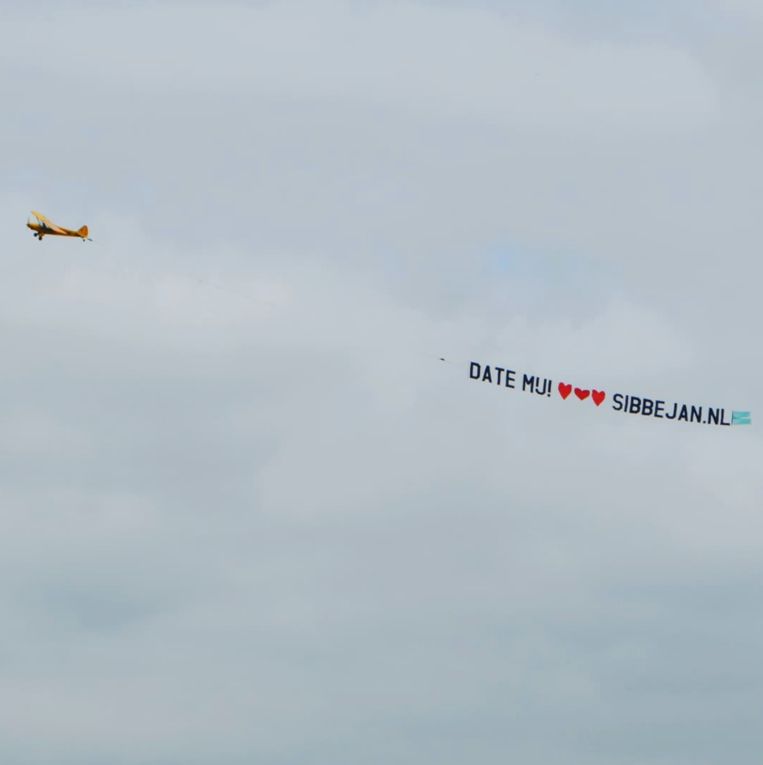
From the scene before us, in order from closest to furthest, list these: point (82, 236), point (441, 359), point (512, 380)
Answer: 1. point (441, 359)
2. point (512, 380)
3. point (82, 236)

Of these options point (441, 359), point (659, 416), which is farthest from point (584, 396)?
point (441, 359)

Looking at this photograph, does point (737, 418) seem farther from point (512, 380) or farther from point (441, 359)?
point (441, 359)

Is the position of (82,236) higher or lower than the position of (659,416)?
higher

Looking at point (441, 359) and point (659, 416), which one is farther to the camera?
point (659, 416)

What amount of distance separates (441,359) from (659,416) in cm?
2511

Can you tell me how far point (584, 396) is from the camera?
15012cm

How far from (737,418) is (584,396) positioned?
13.2 m

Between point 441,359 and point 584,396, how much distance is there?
23.4 meters

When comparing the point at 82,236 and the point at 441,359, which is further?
the point at 82,236

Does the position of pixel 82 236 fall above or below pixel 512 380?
above

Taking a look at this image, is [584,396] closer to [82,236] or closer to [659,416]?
[659,416]

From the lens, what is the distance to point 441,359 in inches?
5153

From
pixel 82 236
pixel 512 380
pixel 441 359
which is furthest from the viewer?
pixel 82 236

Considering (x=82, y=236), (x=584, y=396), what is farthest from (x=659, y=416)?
(x=82, y=236)
